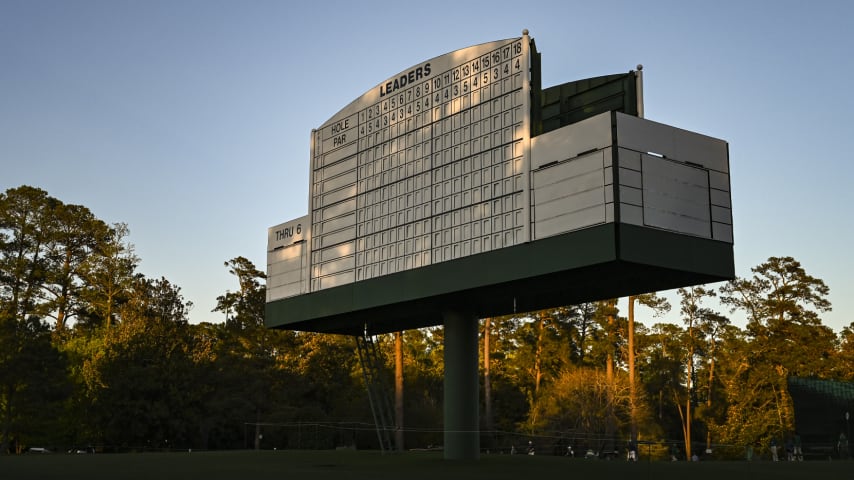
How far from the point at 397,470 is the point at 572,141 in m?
9.76

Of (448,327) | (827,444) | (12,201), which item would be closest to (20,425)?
(12,201)

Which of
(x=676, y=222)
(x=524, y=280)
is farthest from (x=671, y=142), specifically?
(x=524, y=280)

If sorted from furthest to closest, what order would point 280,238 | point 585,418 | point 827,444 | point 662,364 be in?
1. point 662,364
2. point 585,418
3. point 827,444
4. point 280,238

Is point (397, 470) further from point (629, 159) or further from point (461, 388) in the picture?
point (629, 159)

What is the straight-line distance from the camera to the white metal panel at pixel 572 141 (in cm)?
2239

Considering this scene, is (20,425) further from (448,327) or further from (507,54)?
(507,54)

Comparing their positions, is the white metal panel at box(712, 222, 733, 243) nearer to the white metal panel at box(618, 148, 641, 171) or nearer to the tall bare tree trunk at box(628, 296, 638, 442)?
the white metal panel at box(618, 148, 641, 171)

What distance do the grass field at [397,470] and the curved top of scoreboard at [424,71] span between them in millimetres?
11386

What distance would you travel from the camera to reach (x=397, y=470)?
79.2 feet

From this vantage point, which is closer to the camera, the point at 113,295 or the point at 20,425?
the point at 20,425

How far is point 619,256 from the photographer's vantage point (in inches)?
839

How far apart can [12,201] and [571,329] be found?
122 feet

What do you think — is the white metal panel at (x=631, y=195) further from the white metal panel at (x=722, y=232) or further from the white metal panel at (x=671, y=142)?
the white metal panel at (x=722, y=232)

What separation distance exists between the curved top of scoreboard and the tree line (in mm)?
19102
